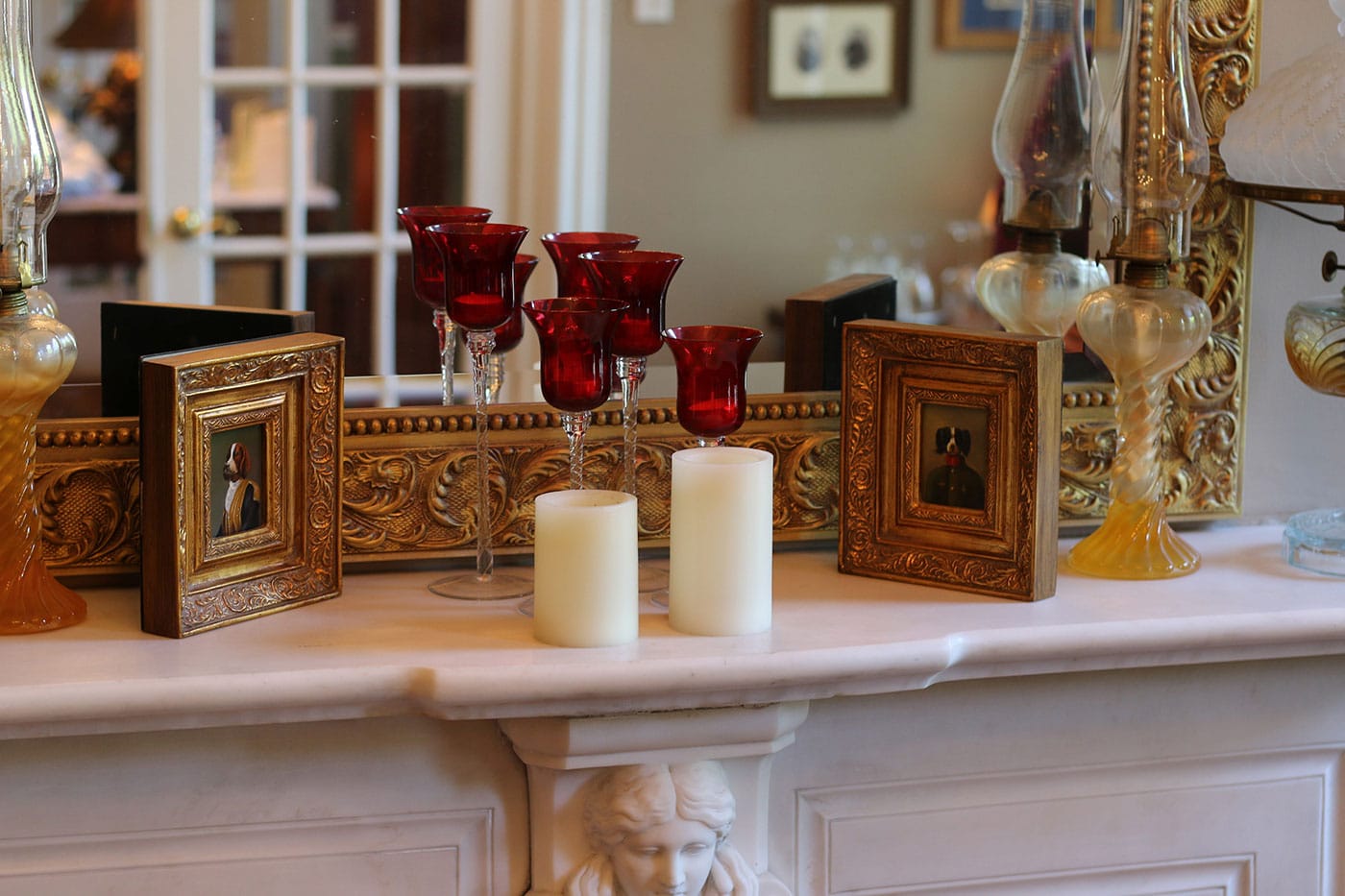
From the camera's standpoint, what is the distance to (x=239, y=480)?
3.91 feet

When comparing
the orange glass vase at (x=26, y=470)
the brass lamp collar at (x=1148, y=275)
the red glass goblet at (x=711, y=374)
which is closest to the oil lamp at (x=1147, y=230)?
the brass lamp collar at (x=1148, y=275)

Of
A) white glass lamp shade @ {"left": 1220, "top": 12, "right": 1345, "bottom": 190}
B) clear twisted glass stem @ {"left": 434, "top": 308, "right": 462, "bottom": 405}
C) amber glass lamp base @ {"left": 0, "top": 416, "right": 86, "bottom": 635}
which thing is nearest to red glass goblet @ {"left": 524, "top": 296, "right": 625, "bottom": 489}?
clear twisted glass stem @ {"left": 434, "top": 308, "right": 462, "bottom": 405}

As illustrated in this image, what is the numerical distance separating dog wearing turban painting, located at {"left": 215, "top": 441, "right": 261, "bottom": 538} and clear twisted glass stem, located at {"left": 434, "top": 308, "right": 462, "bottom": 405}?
18 cm

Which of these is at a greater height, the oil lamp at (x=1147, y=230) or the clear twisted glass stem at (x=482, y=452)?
the oil lamp at (x=1147, y=230)

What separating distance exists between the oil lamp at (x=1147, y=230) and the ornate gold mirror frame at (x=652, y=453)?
3.4 inches

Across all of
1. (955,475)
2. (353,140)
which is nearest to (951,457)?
(955,475)

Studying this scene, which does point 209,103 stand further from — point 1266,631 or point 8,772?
point 1266,631

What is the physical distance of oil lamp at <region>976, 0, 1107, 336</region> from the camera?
138 centimetres

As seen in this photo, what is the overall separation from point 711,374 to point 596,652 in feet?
0.72

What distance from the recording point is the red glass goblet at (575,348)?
1136mm

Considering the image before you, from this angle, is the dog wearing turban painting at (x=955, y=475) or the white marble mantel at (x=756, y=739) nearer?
the white marble mantel at (x=756, y=739)

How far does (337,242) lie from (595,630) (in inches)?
15.3

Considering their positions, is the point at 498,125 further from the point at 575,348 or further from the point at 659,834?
the point at 659,834

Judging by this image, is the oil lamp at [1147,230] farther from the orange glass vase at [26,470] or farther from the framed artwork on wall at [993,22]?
the orange glass vase at [26,470]
